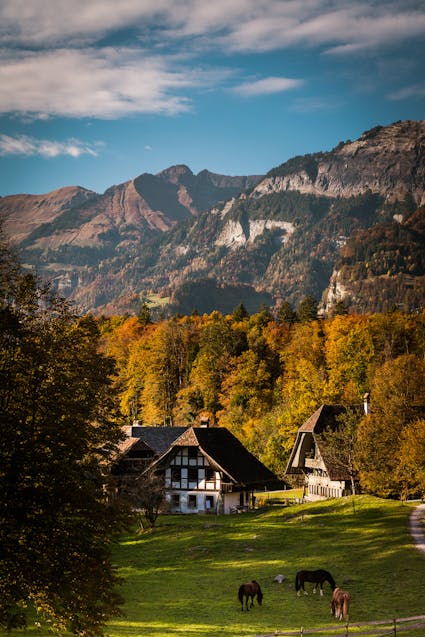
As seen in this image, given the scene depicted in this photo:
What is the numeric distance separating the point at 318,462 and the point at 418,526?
23081mm

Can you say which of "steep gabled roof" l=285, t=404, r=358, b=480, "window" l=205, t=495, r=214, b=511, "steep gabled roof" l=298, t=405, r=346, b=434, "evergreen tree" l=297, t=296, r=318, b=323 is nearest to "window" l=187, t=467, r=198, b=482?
"window" l=205, t=495, r=214, b=511

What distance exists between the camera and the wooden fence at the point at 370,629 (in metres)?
28.6

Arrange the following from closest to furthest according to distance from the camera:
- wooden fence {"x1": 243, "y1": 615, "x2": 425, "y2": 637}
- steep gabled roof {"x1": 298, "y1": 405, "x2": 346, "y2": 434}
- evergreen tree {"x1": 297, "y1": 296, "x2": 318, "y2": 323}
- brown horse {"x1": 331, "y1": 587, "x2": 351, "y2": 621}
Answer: wooden fence {"x1": 243, "y1": 615, "x2": 425, "y2": 637}
brown horse {"x1": 331, "y1": 587, "x2": 351, "y2": 621}
steep gabled roof {"x1": 298, "y1": 405, "x2": 346, "y2": 434}
evergreen tree {"x1": 297, "y1": 296, "x2": 318, "y2": 323}

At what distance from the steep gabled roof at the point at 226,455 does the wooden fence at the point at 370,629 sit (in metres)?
43.2

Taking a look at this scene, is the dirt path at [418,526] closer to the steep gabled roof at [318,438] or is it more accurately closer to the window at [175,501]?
the steep gabled roof at [318,438]

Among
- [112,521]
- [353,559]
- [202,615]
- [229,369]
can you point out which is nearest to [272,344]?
[229,369]

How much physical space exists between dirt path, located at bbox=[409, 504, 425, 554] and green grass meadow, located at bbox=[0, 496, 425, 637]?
0.55 m

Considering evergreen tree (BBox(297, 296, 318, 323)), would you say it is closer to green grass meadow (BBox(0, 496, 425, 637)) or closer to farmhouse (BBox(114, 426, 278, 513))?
farmhouse (BBox(114, 426, 278, 513))

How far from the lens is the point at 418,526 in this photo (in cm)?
5156

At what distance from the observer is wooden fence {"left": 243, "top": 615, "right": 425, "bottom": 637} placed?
93.8 ft

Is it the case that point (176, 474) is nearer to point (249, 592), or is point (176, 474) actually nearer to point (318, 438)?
point (318, 438)

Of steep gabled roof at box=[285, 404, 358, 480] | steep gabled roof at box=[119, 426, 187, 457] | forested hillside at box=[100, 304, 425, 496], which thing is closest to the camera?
forested hillside at box=[100, 304, 425, 496]

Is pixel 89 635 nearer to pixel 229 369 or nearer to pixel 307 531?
pixel 307 531

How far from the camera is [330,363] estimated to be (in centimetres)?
10044
